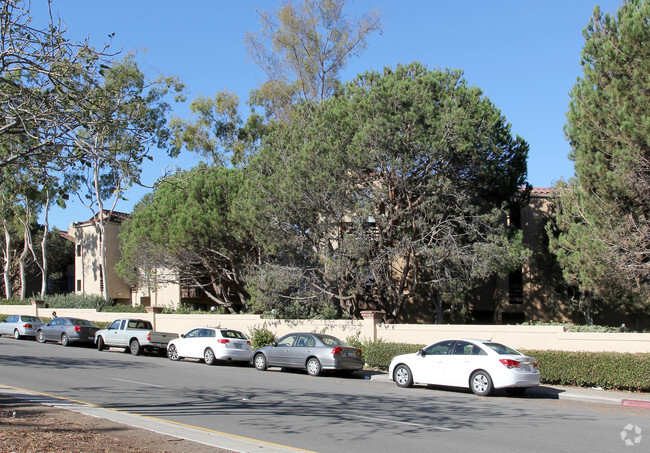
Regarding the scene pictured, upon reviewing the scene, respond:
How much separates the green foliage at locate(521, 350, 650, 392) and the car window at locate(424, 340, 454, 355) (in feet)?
10.9

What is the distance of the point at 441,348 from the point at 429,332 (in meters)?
4.85

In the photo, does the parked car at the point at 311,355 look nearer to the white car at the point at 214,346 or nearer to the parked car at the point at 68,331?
the white car at the point at 214,346

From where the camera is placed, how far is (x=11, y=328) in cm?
3306

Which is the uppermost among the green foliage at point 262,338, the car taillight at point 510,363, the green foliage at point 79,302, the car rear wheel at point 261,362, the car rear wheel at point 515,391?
the green foliage at point 79,302

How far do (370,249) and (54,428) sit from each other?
15.9 m

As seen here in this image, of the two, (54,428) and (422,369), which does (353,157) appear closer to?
(422,369)

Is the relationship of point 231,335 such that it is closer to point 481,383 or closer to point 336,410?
point 481,383

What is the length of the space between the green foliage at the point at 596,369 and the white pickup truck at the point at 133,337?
600 inches

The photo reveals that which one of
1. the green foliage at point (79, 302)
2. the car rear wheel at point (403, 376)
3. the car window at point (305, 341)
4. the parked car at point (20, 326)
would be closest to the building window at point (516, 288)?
the car window at point (305, 341)

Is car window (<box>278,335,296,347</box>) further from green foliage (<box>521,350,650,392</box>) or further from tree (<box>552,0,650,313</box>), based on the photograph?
tree (<box>552,0,650,313</box>)

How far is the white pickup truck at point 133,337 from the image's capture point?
2591cm

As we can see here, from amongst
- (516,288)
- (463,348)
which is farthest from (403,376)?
(516,288)

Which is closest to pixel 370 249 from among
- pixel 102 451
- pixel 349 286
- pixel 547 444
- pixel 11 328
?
pixel 349 286

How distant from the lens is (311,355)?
20.2 meters
